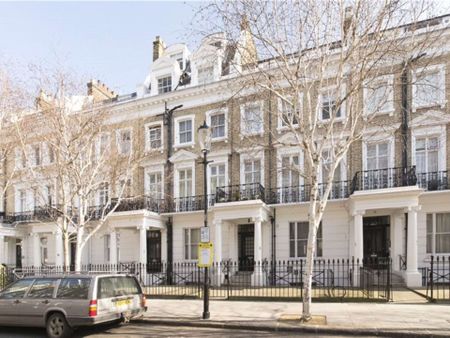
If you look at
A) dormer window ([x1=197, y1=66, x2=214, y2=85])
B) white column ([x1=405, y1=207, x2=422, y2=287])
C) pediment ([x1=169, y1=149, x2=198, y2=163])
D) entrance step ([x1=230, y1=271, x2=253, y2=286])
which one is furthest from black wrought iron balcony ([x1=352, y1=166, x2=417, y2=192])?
dormer window ([x1=197, y1=66, x2=214, y2=85])

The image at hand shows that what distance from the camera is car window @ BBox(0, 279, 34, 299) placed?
33.9 ft

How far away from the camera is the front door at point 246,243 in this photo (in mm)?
22188

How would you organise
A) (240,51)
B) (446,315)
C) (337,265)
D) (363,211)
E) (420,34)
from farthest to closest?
(337,265), (363,211), (420,34), (240,51), (446,315)

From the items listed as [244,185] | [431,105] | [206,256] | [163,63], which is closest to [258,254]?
[244,185]

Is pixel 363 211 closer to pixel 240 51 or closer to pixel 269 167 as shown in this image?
pixel 269 167

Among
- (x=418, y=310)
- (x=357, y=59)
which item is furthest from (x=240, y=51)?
(x=418, y=310)

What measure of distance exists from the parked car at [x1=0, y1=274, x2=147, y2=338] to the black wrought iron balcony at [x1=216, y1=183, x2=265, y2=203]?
35.9ft

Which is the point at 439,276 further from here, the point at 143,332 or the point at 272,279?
the point at 143,332

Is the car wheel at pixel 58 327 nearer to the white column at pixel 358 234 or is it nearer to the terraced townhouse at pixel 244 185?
the terraced townhouse at pixel 244 185

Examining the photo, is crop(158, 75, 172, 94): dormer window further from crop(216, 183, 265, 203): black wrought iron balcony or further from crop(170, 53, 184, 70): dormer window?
crop(216, 183, 265, 203): black wrought iron balcony

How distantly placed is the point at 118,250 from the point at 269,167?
34.6ft

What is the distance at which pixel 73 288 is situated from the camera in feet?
32.3

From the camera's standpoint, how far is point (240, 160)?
2231cm

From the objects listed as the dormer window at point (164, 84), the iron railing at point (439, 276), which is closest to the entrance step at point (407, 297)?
the iron railing at point (439, 276)
